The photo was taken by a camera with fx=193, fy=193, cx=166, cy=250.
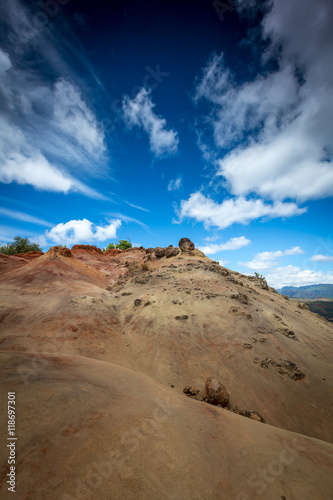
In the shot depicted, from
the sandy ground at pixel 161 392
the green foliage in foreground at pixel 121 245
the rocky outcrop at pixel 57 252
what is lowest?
the sandy ground at pixel 161 392

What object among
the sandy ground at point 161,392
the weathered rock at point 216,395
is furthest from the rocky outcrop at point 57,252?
the weathered rock at point 216,395

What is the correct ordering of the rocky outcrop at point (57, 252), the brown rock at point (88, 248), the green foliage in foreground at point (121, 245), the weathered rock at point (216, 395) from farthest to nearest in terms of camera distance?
the green foliage in foreground at point (121, 245) → the brown rock at point (88, 248) → the rocky outcrop at point (57, 252) → the weathered rock at point (216, 395)

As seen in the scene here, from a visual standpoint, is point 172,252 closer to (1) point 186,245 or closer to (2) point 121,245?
(1) point 186,245

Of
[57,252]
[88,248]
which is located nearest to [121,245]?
[88,248]

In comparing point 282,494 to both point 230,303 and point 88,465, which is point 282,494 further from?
point 230,303

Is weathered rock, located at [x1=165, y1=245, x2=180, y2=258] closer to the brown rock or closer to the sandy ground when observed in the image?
the sandy ground

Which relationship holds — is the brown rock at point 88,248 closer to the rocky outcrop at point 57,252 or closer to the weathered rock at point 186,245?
the rocky outcrop at point 57,252

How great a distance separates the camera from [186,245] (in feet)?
72.3

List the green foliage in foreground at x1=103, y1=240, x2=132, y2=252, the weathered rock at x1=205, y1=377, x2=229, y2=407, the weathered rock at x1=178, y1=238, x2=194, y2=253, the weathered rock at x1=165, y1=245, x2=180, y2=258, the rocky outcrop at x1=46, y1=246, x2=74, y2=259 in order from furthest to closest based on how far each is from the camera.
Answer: the green foliage in foreground at x1=103, y1=240, x2=132, y2=252 → the weathered rock at x1=178, y1=238, x2=194, y2=253 → the weathered rock at x1=165, y1=245, x2=180, y2=258 → the rocky outcrop at x1=46, y1=246, x2=74, y2=259 → the weathered rock at x1=205, y1=377, x2=229, y2=407

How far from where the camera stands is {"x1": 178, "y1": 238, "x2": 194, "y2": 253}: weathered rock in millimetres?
21741

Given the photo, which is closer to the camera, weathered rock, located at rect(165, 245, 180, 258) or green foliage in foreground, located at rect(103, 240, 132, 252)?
weathered rock, located at rect(165, 245, 180, 258)

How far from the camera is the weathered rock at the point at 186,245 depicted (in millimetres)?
21741

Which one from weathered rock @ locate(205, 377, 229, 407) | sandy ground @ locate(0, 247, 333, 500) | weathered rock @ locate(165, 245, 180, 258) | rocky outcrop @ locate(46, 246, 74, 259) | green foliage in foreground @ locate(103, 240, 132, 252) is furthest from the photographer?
green foliage in foreground @ locate(103, 240, 132, 252)

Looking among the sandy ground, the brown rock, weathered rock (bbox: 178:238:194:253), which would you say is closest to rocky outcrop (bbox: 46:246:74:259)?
the sandy ground
